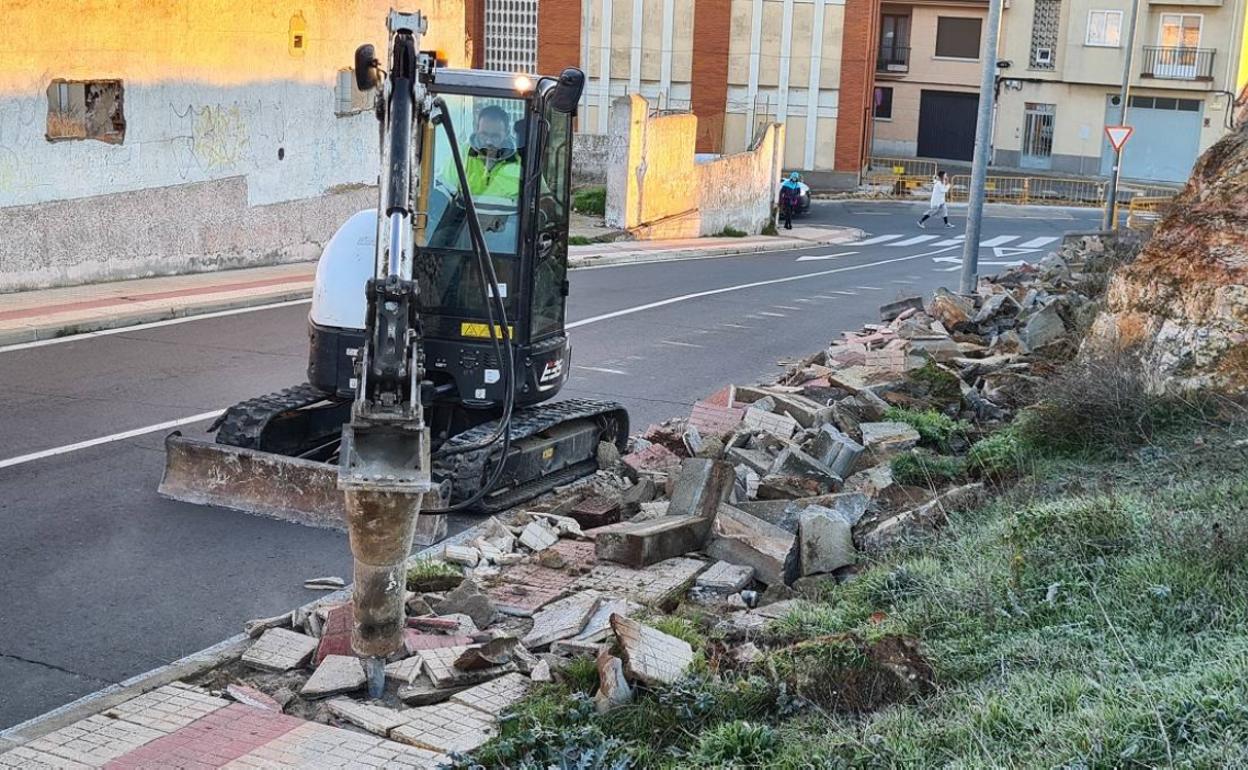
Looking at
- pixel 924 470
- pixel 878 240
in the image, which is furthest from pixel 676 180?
pixel 924 470

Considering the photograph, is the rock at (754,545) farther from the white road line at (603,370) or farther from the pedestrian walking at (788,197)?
the pedestrian walking at (788,197)

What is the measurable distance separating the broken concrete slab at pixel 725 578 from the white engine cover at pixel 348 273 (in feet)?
10.3

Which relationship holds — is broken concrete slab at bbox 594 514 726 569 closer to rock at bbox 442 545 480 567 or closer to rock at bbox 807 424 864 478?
rock at bbox 442 545 480 567

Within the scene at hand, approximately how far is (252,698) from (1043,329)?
11.0m

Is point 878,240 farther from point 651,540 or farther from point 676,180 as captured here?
point 651,540

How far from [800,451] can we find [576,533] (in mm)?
2046

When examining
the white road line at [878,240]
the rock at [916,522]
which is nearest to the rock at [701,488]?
the rock at [916,522]

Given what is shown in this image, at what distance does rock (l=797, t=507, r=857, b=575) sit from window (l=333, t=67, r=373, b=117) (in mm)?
18926

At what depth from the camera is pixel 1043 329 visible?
632 inches

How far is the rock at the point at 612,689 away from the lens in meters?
6.79

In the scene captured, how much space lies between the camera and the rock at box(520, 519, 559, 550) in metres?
9.93

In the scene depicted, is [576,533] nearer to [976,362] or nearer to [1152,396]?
[1152,396]

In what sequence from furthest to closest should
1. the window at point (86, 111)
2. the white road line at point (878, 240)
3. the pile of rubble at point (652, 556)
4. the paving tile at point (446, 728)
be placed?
the white road line at point (878, 240) < the window at point (86, 111) < the pile of rubble at point (652, 556) < the paving tile at point (446, 728)

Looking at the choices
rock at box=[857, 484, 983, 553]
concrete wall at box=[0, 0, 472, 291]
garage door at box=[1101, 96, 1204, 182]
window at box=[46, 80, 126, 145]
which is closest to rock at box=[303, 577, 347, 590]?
rock at box=[857, 484, 983, 553]
